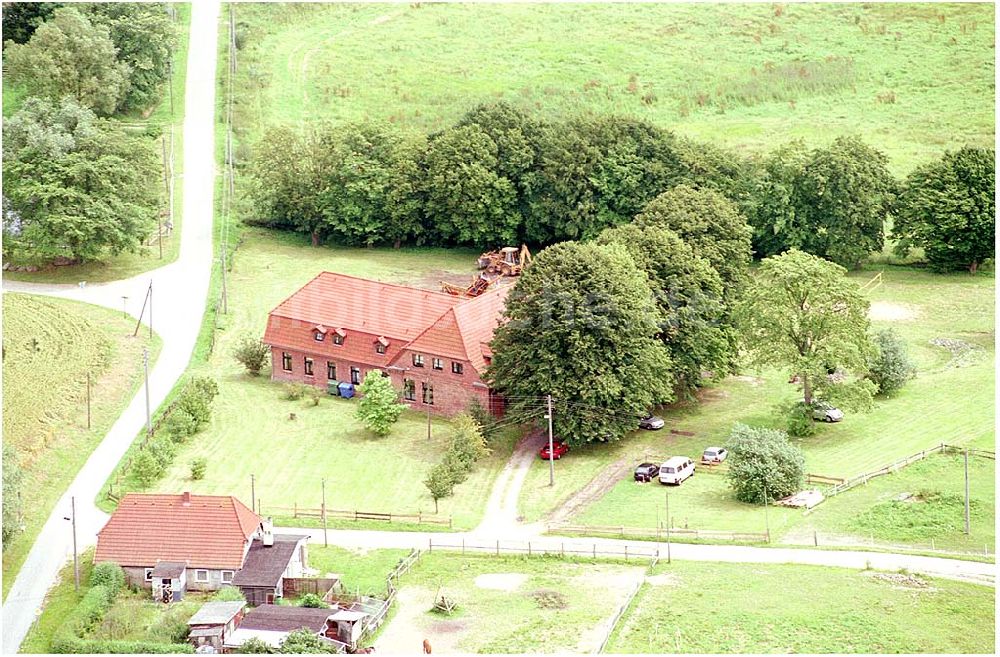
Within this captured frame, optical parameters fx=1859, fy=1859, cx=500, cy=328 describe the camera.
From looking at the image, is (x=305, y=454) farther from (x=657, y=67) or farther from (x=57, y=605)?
(x=657, y=67)

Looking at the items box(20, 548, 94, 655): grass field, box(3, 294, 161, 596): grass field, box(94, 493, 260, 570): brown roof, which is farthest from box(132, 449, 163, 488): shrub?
box(94, 493, 260, 570): brown roof

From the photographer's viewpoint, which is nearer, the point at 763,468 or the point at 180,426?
the point at 763,468

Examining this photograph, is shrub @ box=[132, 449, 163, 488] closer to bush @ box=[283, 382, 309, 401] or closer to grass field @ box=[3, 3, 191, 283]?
bush @ box=[283, 382, 309, 401]

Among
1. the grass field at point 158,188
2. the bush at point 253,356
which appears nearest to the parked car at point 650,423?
the bush at point 253,356

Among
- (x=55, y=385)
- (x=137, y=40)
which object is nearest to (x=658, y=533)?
(x=55, y=385)

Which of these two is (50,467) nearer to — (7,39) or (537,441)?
(537,441)

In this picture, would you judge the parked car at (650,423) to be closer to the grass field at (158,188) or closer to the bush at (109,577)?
the bush at (109,577)

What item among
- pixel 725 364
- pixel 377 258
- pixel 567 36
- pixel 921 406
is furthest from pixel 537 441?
pixel 567 36
